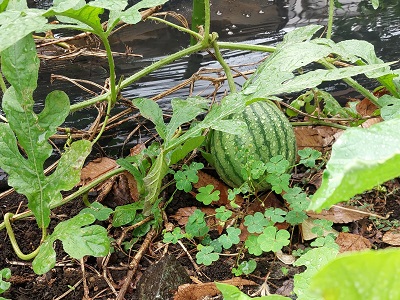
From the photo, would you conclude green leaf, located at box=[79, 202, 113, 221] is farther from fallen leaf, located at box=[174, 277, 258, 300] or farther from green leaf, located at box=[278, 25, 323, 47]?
green leaf, located at box=[278, 25, 323, 47]

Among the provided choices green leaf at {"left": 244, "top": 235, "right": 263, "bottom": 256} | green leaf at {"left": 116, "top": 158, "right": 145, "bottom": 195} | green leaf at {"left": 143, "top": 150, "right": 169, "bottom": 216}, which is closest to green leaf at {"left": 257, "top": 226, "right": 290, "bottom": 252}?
green leaf at {"left": 244, "top": 235, "right": 263, "bottom": 256}

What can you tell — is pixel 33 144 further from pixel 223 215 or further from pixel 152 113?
pixel 223 215

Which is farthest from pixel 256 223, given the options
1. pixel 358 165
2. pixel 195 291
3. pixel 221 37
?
pixel 221 37

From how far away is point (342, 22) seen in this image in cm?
291

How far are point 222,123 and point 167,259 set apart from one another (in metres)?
0.45

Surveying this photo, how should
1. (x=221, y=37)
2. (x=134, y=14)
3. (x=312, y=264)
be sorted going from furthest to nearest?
1. (x=221, y=37)
2. (x=134, y=14)
3. (x=312, y=264)

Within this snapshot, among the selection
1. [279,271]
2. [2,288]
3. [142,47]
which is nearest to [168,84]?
[142,47]

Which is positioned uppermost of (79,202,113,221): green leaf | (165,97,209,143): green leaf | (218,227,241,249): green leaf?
(165,97,209,143): green leaf

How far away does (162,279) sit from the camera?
140 cm

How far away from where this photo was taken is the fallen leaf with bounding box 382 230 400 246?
1534mm

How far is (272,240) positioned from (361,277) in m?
1.07

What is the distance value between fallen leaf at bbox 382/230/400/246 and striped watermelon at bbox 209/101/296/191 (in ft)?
1.36

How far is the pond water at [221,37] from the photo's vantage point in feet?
7.98

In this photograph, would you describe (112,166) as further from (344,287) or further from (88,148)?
(344,287)
